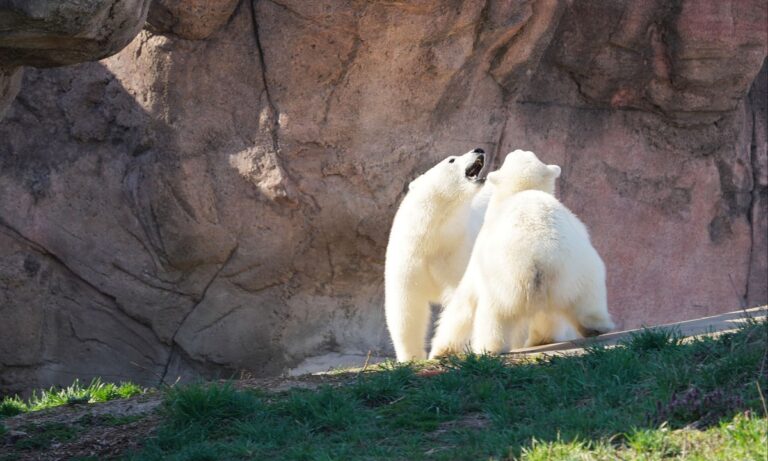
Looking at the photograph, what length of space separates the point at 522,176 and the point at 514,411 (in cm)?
314

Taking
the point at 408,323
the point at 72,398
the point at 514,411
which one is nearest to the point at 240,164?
the point at 408,323

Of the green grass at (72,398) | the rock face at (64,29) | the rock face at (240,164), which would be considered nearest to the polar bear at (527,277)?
the green grass at (72,398)

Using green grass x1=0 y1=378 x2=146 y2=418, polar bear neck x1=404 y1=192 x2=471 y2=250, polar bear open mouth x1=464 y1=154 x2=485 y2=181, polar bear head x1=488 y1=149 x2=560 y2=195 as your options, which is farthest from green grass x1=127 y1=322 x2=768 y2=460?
polar bear open mouth x1=464 y1=154 x2=485 y2=181

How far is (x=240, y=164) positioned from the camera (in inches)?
472

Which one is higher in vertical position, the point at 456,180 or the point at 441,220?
the point at 456,180

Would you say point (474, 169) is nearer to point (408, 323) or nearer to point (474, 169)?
point (474, 169)

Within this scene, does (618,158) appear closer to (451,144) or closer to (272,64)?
(451,144)

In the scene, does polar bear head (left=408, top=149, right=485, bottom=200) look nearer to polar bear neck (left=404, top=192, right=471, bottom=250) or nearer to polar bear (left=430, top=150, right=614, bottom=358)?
polar bear neck (left=404, top=192, right=471, bottom=250)

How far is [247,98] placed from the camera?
471 inches

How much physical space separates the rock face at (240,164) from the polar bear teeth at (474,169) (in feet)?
7.61

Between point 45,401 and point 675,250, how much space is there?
27.2ft

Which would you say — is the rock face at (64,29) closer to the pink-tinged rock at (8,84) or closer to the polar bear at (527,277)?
the pink-tinged rock at (8,84)

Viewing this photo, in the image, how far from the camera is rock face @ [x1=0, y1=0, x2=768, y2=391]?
11.8 metres

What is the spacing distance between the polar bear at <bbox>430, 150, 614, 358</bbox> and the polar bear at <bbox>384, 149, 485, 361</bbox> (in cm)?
93
